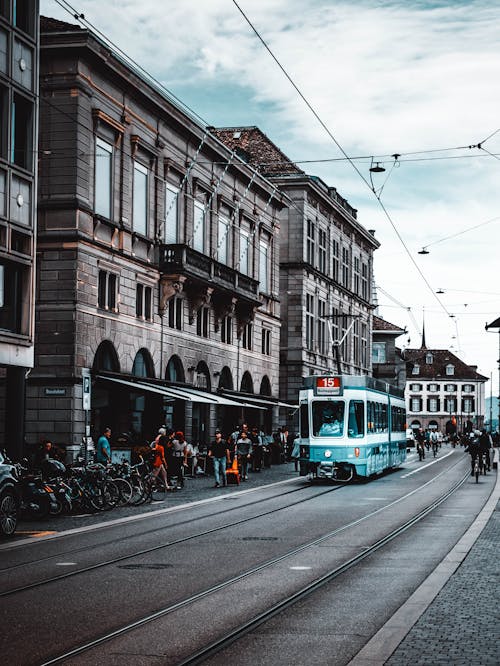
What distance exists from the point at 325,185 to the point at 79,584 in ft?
221

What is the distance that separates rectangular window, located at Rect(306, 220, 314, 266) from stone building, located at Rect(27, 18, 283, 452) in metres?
15.3

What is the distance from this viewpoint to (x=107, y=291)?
134 ft

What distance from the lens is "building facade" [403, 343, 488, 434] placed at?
17350 cm

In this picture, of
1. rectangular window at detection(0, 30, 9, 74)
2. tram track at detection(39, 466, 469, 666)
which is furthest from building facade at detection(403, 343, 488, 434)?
tram track at detection(39, 466, 469, 666)

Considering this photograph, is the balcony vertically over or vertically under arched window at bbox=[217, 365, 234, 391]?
over

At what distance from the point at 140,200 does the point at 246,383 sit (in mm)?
17291

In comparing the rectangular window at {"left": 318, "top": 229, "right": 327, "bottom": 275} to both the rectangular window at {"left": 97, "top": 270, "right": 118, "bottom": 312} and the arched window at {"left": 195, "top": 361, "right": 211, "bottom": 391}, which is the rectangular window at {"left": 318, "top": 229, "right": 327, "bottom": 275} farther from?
the rectangular window at {"left": 97, "top": 270, "right": 118, "bottom": 312}

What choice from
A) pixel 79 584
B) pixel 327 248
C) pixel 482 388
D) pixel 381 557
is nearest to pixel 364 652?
pixel 79 584

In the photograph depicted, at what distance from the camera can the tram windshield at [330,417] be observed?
3741 centimetres

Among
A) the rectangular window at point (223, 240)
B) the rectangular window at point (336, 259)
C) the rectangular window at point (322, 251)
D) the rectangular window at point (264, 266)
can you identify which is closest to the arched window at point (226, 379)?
the rectangular window at point (223, 240)

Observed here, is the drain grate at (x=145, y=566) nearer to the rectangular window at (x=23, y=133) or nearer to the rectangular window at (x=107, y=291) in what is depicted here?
the rectangular window at (x=23, y=133)

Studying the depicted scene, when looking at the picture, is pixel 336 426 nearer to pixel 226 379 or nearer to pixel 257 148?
pixel 226 379

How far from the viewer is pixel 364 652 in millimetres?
9359

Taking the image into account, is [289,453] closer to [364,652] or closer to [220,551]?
[220,551]
